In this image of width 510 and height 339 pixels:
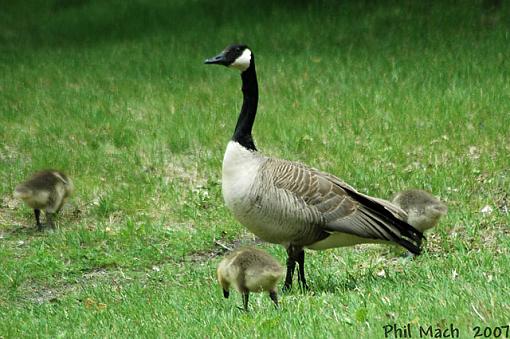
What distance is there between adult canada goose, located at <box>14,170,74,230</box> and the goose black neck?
3.57 meters

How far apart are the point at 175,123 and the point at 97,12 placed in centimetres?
1045

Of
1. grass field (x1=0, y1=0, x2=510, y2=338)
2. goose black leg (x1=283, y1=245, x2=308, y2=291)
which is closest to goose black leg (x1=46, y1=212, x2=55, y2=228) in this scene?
grass field (x1=0, y1=0, x2=510, y2=338)

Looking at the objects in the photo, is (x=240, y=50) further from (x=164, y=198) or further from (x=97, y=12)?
(x=97, y=12)

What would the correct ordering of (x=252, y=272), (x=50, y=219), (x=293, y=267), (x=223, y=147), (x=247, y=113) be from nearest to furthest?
(x=252, y=272) → (x=293, y=267) → (x=247, y=113) → (x=50, y=219) → (x=223, y=147)

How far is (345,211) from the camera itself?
316 inches

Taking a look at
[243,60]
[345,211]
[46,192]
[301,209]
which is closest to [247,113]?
[243,60]

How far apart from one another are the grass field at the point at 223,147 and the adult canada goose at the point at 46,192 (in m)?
0.33

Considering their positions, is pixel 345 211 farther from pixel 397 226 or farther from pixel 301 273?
pixel 301 273

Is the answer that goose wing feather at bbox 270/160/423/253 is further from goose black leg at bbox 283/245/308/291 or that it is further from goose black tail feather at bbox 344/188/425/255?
goose black leg at bbox 283/245/308/291

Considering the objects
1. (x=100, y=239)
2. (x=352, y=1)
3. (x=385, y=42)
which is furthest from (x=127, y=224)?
(x=352, y=1)

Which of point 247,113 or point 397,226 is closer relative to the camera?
point 397,226

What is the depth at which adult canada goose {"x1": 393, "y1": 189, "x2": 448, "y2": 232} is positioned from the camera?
8.98 meters

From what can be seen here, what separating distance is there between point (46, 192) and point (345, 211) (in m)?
4.90

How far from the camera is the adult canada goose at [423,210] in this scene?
8.98 m
